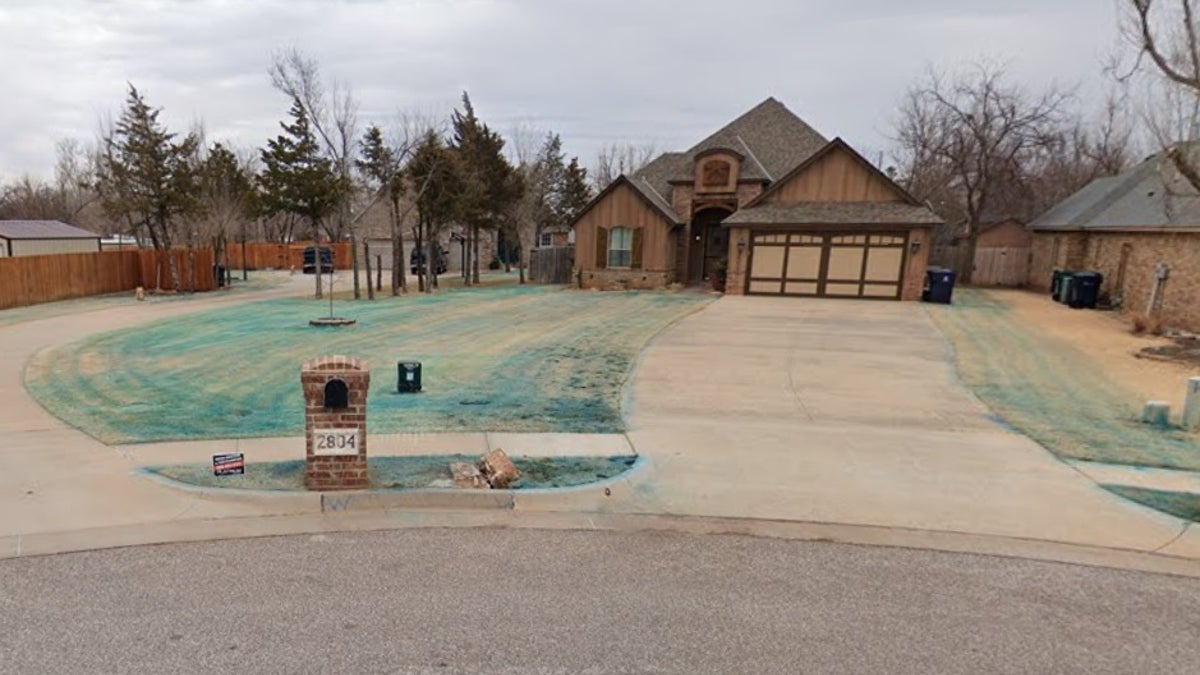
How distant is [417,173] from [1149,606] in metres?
26.6

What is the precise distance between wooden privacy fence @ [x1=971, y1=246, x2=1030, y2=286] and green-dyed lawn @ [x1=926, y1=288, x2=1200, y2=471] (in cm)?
1692

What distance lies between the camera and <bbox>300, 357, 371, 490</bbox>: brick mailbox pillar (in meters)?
5.45

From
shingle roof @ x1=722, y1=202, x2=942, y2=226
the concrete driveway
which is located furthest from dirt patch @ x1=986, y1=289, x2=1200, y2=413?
shingle roof @ x1=722, y1=202, x2=942, y2=226

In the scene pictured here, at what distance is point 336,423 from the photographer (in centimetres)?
550

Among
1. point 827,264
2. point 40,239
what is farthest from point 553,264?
point 40,239

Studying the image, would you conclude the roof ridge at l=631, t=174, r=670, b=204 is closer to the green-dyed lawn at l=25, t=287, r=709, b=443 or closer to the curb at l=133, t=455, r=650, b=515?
the green-dyed lawn at l=25, t=287, r=709, b=443

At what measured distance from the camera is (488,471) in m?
5.91

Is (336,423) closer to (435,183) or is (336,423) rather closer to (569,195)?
(435,183)

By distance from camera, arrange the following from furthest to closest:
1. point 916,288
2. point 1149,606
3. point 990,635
→ point 916,288, point 1149,606, point 990,635

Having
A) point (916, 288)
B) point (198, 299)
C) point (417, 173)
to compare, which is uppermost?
point (417, 173)

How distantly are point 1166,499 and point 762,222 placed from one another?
62.1 ft

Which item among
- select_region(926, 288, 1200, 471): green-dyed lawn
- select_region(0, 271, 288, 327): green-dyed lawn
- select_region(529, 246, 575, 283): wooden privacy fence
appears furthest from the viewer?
select_region(529, 246, 575, 283): wooden privacy fence

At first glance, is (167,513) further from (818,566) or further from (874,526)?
(874,526)

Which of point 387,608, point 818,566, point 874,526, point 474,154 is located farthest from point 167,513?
point 474,154
